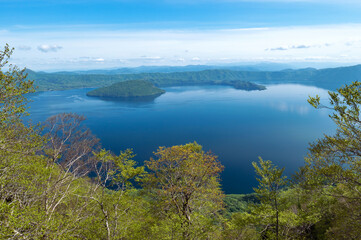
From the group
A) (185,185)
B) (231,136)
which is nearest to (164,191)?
(185,185)

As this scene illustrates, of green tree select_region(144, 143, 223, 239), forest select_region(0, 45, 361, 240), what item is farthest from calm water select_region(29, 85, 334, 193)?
forest select_region(0, 45, 361, 240)

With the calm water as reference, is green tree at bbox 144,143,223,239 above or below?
above

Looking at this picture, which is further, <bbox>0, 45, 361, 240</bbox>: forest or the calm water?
the calm water

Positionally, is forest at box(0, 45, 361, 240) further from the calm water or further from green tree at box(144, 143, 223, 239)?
the calm water

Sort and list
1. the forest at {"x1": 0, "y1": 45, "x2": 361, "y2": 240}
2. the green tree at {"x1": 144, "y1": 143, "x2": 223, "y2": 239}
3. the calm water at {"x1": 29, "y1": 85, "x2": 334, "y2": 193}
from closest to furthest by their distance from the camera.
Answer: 1. the forest at {"x1": 0, "y1": 45, "x2": 361, "y2": 240}
2. the green tree at {"x1": 144, "y1": 143, "x2": 223, "y2": 239}
3. the calm water at {"x1": 29, "y1": 85, "x2": 334, "y2": 193}

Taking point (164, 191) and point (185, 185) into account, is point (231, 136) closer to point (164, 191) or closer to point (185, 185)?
point (185, 185)

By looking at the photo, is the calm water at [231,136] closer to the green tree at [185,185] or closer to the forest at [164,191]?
the green tree at [185,185]

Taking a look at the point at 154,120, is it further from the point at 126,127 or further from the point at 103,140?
the point at 103,140

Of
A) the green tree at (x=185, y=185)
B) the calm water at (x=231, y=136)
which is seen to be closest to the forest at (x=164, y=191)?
the green tree at (x=185, y=185)

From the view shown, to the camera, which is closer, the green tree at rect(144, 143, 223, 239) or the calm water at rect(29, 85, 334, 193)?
the green tree at rect(144, 143, 223, 239)

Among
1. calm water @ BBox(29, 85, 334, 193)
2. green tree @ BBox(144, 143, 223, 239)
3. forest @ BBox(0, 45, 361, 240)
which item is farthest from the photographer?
calm water @ BBox(29, 85, 334, 193)

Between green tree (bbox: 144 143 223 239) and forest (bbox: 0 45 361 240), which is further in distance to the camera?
green tree (bbox: 144 143 223 239)
